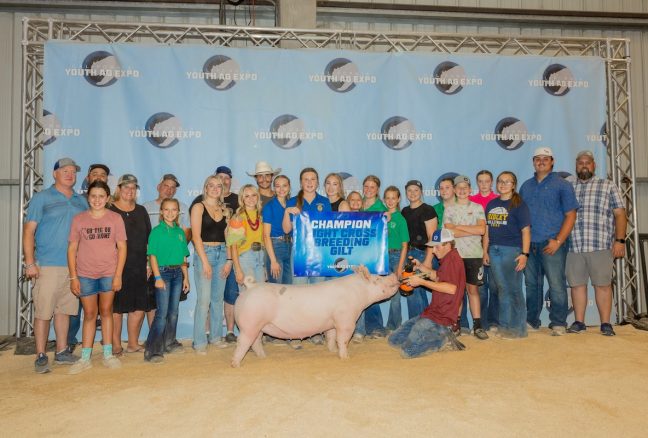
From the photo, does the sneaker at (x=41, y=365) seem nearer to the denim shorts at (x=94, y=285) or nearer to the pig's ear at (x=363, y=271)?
the denim shorts at (x=94, y=285)

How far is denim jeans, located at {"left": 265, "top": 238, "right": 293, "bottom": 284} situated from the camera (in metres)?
5.46

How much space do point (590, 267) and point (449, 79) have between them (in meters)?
3.05

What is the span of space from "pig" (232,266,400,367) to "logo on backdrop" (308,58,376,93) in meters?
2.87

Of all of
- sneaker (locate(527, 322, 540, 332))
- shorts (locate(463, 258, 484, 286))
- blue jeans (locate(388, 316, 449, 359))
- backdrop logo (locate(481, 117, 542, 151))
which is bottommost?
sneaker (locate(527, 322, 540, 332))

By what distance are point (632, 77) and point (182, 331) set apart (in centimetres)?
876

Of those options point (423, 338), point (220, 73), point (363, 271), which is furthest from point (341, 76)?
point (423, 338)

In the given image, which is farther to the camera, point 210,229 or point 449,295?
point 210,229

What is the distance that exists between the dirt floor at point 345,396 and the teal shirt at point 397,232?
1.31 m

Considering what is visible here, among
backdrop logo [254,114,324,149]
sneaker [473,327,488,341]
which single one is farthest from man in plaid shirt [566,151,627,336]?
backdrop logo [254,114,324,149]

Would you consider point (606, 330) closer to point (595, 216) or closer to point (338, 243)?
point (595, 216)

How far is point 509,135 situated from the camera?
6695 millimetres

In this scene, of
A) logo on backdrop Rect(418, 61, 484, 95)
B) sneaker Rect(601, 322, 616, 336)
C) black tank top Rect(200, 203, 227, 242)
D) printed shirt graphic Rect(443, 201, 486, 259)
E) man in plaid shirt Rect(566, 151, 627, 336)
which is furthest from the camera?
logo on backdrop Rect(418, 61, 484, 95)

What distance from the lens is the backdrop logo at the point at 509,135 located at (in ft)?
21.9

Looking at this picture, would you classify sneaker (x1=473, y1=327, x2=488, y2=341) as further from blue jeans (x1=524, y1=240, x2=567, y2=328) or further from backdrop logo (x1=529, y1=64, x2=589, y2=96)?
backdrop logo (x1=529, y1=64, x2=589, y2=96)
